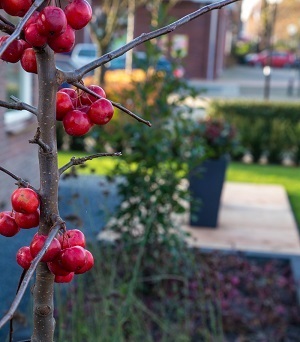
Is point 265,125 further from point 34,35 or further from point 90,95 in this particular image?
point 34,35

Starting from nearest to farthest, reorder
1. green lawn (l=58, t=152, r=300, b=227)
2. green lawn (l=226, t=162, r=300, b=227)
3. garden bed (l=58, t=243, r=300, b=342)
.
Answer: garden bed (l=58, t=243, r=300, b=342) → green lawn (l=58, t=152, r=300, b=227) → green lawn (l=226, t=162, r=300, b=227)

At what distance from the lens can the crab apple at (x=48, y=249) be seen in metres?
1.11

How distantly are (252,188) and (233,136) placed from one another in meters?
3.18

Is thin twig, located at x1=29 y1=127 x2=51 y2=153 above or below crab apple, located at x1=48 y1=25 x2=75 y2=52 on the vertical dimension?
below

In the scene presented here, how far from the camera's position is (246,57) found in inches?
2466

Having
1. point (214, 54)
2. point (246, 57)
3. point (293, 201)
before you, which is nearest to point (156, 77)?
point (293, 201)

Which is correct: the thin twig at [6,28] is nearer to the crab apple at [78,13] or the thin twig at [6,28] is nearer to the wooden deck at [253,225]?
the crab apple at [78,13]

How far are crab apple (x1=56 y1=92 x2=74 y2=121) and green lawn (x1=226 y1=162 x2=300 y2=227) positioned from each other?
905 cm

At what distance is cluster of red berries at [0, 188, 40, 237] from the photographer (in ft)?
3.64

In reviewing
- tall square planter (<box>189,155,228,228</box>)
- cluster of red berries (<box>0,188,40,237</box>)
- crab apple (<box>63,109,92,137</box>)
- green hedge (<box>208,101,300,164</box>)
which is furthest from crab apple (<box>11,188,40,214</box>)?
green hedge (<box>208,101,300,164</box>)

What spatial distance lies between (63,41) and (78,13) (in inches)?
1.9

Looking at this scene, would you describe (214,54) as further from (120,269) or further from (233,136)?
(120,269)

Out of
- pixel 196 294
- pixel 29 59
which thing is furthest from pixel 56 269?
pixel 196 294

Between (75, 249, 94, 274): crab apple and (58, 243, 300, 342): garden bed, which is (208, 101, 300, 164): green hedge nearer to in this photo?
(58, 243, 300, 342): garden bed
